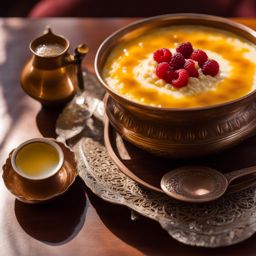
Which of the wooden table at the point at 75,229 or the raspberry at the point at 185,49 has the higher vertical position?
the raspberry at the point at 185,49

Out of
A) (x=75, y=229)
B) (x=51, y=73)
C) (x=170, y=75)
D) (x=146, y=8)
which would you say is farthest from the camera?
(x=146, y=8)

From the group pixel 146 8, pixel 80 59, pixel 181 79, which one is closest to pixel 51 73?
pixel 80 59

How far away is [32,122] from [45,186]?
0.92 ft

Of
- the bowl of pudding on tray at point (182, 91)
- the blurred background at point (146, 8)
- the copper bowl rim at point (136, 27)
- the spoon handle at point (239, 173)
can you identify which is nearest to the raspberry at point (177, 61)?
the bowl of pudding on tray at point (182, 91)

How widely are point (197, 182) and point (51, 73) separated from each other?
47cm

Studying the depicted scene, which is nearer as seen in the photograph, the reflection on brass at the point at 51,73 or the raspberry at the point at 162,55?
the raspberry at the point at 162,55

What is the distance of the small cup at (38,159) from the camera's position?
114 cm

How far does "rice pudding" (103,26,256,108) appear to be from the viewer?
1.16 m

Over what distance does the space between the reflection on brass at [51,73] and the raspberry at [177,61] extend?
266mm

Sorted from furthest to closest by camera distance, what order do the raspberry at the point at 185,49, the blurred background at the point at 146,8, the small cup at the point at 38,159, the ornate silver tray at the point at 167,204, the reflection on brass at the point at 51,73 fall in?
the blurred background at the point at 146,8
the reflection on brass at the point at 51,73
the raspberry at the point at 185,49
the small cup at the point at 38,159
the ornate silver tray at the point at 167,204

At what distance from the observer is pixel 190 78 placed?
1.19 m

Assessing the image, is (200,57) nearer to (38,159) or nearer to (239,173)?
(239,173)

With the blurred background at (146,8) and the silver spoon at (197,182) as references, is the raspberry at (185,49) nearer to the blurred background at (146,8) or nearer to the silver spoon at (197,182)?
the silver spoon at (197,182)

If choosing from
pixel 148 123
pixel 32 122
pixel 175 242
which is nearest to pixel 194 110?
pixel 148 123
